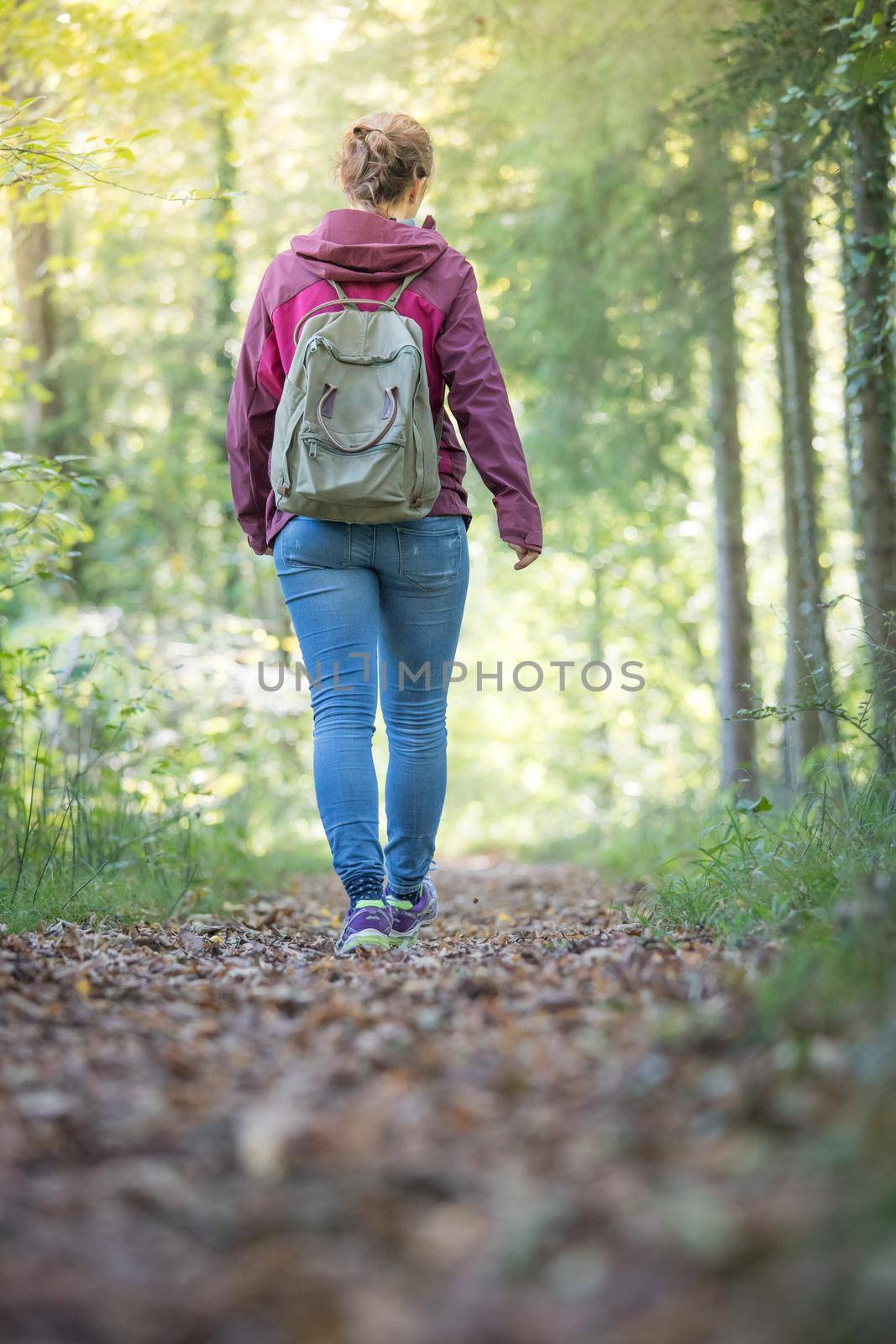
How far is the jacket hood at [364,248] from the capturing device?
3070mm

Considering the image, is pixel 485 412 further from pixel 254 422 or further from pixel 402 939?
pixel 402 939

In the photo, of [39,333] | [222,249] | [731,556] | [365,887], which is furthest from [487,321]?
[365,887]

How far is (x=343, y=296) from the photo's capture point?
308 centimetres

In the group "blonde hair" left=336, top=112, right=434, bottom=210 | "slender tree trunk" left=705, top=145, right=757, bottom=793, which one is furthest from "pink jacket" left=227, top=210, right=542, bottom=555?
"slender tree trunk" left=705, top=145, right=757, bottom=793

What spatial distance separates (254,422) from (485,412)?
66 centimetres

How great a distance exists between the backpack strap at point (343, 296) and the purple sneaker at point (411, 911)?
1622 mm

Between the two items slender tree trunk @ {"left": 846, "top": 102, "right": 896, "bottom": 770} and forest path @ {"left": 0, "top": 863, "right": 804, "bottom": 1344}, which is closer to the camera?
forest path @ {"left": 0, "top": 863, "right": 804, "bottom": 1344}

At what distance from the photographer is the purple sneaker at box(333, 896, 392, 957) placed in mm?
2967

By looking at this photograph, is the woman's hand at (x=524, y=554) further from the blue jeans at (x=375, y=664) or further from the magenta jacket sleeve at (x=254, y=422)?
the magenta jacket sleeve at (x=254, y=422)

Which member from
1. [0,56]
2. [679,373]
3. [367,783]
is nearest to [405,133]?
[367,783]

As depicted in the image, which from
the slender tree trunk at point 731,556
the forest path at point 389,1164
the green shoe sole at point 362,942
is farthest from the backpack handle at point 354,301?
the slender tree trunk at point 731,556

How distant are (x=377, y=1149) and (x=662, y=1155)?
33 cm

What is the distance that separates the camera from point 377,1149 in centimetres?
138

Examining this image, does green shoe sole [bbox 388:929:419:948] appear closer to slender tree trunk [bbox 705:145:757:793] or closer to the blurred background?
the blurred background
